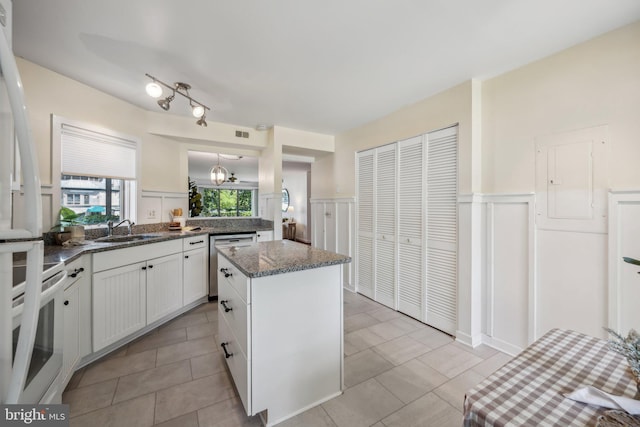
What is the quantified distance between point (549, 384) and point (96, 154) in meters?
3.70

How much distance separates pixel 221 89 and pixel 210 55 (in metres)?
0.57

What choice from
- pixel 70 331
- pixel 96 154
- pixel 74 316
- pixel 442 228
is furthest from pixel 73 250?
pixel 442 228

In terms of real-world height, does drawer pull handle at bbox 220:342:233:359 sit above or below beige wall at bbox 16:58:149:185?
below

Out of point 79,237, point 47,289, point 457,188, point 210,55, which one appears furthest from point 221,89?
point 457,188

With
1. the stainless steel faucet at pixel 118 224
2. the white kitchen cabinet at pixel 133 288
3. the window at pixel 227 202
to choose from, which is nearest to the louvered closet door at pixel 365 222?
the white kitchen cabinet at pixel 133 288

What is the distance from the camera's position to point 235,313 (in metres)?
1.61

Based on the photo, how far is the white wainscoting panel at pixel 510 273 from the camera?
2031mm

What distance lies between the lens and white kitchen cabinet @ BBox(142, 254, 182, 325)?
2.44 m

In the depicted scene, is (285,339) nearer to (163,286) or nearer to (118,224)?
(163,286)

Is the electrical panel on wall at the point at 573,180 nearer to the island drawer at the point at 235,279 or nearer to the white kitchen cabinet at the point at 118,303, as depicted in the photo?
the island drawer at the point at 235,279

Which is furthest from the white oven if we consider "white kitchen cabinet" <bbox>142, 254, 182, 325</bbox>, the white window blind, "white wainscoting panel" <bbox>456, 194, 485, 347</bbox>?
"white wainscoting panel" <bbox>456, 194, 485, 347</bbox>

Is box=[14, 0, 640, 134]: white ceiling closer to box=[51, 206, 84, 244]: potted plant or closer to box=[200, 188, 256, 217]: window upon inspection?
box=[51, 206, 84, 244]: potted plant

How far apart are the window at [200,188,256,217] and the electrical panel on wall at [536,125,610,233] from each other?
840cm

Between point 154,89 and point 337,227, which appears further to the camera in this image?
point 337,227
